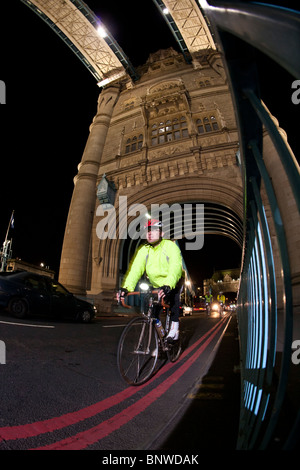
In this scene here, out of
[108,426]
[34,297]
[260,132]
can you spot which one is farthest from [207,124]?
[108,426]

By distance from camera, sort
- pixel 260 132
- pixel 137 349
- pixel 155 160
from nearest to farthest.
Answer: pixel 260 132, pixel 137 349, pixel 155 160

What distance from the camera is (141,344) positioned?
115 inches

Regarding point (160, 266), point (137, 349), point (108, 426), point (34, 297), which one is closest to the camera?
point (108, 426)

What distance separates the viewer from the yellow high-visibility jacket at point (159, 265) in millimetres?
3096

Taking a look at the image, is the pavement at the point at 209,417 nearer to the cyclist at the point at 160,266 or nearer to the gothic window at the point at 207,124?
the cyclist at the point at 160,266

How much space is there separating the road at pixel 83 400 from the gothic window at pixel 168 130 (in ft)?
59.5

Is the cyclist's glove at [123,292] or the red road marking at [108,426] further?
the cyclist's glove at [123,292]

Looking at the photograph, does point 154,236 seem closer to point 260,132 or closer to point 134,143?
point 260,132

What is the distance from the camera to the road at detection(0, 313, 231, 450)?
140cm

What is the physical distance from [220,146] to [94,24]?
23251mm

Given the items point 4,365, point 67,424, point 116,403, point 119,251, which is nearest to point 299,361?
point 116,403

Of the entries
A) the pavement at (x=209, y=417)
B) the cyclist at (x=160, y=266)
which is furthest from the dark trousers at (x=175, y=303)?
the pavement at (x=209, y=417)

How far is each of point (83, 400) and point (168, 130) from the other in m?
20.5

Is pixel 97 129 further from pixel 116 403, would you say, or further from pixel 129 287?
pixel 116 403
